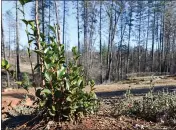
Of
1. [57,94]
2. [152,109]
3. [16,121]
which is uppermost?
[57,94]

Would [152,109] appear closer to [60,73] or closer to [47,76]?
[60,73]

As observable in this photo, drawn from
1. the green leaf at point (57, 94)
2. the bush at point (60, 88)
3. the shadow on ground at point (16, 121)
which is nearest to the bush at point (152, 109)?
the bush at point (60, 88)

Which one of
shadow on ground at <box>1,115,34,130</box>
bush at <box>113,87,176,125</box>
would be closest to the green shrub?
shadow on ground at <box>1,115,34,130</box>

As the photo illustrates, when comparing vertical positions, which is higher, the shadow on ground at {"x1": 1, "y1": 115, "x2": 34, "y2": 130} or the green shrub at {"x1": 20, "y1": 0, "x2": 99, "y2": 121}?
the green shrub at {"x1": 20, "y1": 0, "x2": 99, "y2": 121}

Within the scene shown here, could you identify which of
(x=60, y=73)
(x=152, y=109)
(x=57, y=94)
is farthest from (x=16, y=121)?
(x=152, y=109)

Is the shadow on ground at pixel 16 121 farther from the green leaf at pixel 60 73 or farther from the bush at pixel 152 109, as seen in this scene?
the bush at pixel 152 109

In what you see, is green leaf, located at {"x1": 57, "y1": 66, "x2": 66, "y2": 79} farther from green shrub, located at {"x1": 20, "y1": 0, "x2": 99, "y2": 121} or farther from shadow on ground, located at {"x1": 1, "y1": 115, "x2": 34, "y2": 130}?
shadow on ground, located at {"x1": 1, "y1": 115, "x2": 34, "y2": 130}

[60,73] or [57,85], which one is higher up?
[60,73]

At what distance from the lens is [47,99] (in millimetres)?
3465

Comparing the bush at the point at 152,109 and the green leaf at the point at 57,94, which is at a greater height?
the green leaf at the point at 57,94

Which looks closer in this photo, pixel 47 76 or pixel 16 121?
pixel 47 76

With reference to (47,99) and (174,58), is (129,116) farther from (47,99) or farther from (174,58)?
(174,58)

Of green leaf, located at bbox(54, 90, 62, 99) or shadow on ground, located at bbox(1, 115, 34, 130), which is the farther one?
shadow on ground, located at bbox(1, 115, 34, 130)

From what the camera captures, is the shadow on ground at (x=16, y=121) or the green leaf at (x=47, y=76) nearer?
the green leaf at (x=47, y=76)
